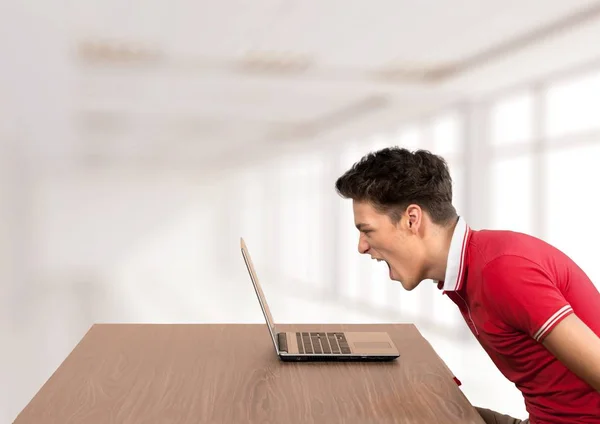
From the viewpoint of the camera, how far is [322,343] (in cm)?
189

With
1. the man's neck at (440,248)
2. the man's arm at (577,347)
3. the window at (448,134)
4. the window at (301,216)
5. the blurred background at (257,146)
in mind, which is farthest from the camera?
the window at (448,134)

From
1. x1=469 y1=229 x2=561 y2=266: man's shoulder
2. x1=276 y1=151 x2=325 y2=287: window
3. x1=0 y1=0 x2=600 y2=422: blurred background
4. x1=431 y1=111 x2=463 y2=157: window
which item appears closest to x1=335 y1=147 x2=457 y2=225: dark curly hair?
x1=469 y1=229 x2=561 y2=266: man's shoulder

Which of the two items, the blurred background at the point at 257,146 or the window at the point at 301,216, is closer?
the blurred background at the point at 257,146

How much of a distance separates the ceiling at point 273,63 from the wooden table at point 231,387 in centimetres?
264

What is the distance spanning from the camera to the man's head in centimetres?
173

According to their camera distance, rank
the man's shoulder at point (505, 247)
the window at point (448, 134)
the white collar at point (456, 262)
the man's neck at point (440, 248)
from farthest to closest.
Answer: the window at point (448, 134) → the man's neck at point (440, 248) → the white collar at point (456, 262) → the man's shoulder at point (505, 247)

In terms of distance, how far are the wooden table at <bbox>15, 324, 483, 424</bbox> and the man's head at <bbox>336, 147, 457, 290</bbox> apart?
0.85 ft

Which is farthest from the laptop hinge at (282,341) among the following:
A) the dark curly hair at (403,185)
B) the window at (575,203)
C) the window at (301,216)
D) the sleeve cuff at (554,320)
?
the window at (575,203)

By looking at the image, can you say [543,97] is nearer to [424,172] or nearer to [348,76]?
[348,76]

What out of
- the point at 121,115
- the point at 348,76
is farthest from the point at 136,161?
the point at 348,76

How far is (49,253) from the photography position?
4301 millimetres

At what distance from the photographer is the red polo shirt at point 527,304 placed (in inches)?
55.9

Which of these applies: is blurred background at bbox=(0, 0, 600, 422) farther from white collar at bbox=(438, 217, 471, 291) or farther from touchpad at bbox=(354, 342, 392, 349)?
white collar at bbox=(438, 217, 471, 291)

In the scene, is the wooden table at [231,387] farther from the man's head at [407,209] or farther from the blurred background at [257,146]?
the blurred background at [257,146]
